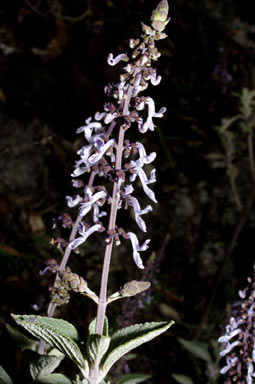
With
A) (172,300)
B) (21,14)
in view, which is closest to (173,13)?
(21,14)

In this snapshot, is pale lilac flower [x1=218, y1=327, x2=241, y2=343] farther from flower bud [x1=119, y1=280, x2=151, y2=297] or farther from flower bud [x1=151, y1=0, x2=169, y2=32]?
flower bud [x1=151, y1=0, x2=169, y2=32]

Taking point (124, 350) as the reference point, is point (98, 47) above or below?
above

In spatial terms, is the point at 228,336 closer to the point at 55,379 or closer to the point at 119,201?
the point at 55,379

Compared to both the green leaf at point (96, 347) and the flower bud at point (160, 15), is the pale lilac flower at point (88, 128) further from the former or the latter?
the green leaf at point (96, 347)

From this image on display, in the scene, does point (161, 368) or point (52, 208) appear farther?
point (52, 208)

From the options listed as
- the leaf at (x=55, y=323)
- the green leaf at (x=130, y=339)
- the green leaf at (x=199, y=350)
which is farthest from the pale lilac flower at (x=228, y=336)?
the green leaf at (x=199, y=350)

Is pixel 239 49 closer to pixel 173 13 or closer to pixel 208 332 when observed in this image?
pixel 173 13
